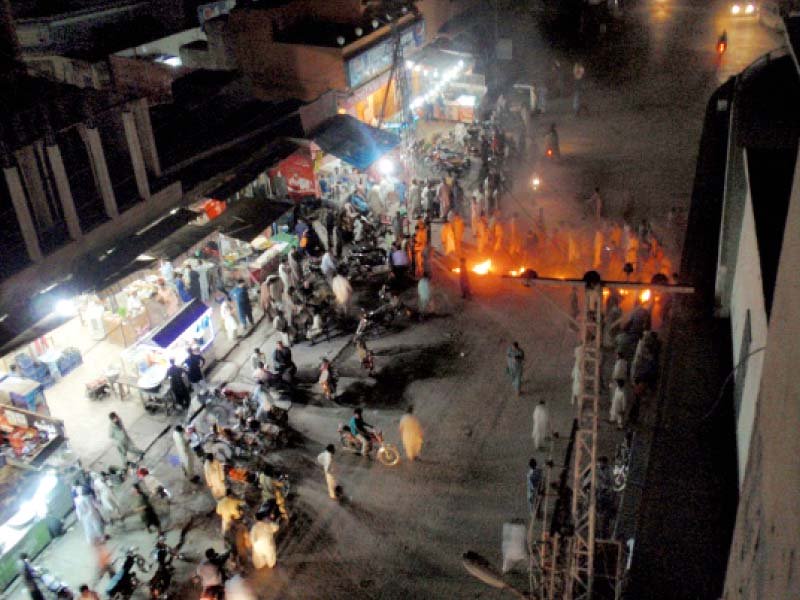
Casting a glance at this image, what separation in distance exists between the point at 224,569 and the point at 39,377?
7505 mm

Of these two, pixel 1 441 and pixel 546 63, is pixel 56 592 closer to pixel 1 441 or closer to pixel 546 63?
pixel 1 441

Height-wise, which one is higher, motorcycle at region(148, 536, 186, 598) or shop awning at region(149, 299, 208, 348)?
shop awning at region(149, 299, 208, 348)

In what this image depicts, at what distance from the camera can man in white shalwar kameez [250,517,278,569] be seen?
35.9ft

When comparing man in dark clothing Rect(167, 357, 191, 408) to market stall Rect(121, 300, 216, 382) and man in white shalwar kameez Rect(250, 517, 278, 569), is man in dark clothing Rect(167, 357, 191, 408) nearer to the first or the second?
market stall Rect(121, 300, 216, 382)

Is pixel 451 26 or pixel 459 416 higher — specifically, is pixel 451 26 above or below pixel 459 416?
above

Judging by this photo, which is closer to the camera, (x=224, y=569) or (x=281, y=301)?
(x=224, y=569)

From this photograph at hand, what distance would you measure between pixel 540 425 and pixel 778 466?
9016mm

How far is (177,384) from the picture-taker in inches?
573

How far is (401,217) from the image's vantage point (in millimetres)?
20594

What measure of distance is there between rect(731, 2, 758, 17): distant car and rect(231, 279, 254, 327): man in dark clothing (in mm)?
37367

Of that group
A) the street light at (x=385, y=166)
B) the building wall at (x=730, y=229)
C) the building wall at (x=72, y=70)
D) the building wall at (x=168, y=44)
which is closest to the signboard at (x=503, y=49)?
the street light at (x=385, y=166)

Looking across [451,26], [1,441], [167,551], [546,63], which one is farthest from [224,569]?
[546,63]

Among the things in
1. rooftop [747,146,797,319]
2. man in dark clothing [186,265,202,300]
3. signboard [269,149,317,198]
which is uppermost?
rooftop [747,146,797,319]

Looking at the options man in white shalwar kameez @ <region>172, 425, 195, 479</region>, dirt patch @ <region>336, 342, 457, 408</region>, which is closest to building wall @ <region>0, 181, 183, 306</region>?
man in white shalwar kameez @ <region>172, 425, 195, 479</region>
